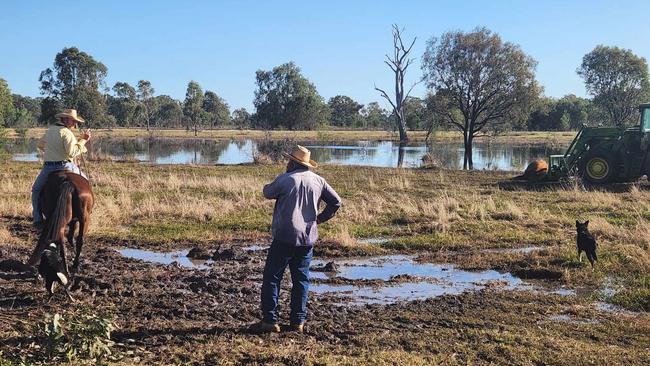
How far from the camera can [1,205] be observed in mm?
12953

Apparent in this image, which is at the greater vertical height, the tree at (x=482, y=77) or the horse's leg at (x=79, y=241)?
the tree at (x=482, y=77)

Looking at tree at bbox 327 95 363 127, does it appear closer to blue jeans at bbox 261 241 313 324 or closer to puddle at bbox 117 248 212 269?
puddle at bbox 117 248 212 269

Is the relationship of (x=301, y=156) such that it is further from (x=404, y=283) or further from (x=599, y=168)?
(x=599, y=168)

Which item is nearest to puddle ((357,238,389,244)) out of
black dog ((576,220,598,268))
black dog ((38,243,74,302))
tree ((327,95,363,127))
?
black dog ((576,220,598,268))

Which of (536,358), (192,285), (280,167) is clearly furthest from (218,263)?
(280,167)

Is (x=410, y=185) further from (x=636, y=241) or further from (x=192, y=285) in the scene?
(x=192, y=285)

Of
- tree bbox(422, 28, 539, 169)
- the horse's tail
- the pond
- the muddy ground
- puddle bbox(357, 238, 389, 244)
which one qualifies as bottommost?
the muddy ground

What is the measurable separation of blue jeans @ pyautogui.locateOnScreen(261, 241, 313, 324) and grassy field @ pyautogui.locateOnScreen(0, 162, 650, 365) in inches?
10.6

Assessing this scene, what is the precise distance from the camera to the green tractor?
20.8 m

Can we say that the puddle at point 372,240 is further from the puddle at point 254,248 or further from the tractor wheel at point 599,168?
the tractor wheel at point 599,168

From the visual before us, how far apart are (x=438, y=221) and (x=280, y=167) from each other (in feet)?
56.3

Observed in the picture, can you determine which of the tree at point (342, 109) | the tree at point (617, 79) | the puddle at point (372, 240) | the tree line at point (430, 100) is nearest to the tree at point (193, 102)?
the tree line at point (430, 100)

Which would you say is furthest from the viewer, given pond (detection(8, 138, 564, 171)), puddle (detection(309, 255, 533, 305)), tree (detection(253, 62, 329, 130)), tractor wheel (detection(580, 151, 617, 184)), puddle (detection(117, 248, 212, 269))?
tree (detection(253, 62, 329, 130))

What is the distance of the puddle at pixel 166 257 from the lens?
911cm
